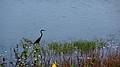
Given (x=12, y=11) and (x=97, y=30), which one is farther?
(x=12, y=11)

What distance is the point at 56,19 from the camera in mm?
7699

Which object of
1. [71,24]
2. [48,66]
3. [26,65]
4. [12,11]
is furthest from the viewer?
[12,11]

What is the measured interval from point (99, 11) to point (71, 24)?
1890 millimetres

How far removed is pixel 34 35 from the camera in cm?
602

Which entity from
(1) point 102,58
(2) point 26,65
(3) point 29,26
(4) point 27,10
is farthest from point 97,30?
(2) point 26,65

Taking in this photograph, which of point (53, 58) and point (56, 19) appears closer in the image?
point (53, 58)

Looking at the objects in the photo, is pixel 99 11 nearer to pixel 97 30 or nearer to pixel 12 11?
pixel 97 30

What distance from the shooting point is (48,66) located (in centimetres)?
286

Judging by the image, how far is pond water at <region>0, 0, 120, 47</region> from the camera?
20.7ft

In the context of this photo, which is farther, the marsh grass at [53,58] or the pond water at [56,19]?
the pond water at [56,19]

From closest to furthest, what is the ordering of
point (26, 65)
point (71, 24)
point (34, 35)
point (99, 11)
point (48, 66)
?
point (26, 65) < point (48, 66) < point (34, 35) < point (71, 24) < point (99, 11)

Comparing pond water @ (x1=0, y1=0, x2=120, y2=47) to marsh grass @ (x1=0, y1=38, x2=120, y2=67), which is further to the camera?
pond water @ (x1=0, y1=0, x2=120, y2=47)

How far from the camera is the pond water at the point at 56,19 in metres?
6.30

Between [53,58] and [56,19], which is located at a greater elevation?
[56,19]
